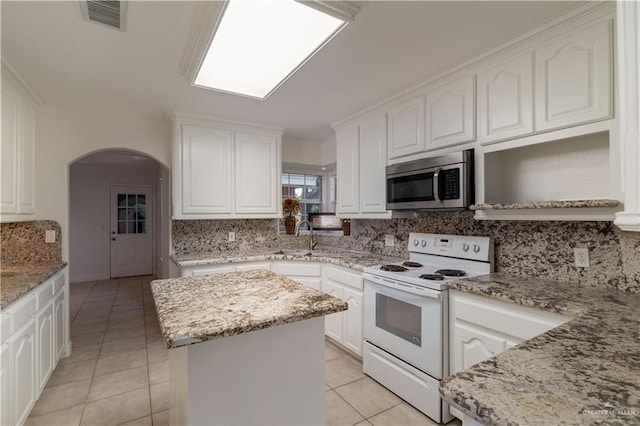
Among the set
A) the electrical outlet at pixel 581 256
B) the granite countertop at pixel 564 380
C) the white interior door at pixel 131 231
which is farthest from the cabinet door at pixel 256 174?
the white interior door at pixel 131 231

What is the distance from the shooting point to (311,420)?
1.29 meters

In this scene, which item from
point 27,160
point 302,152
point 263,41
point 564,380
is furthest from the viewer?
point 302,152

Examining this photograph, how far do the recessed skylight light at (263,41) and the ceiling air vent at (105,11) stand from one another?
439 millimetres

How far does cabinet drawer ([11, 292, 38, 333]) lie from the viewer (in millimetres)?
1662

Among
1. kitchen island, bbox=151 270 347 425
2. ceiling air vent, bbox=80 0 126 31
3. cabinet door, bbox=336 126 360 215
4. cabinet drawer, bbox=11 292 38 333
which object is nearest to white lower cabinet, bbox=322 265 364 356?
cabinet door, bbox=336 126 360 215

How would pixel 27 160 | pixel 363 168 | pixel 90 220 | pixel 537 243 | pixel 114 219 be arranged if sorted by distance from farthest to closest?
1. pixel 114 219
2. pixel 90 220
3. pixel 363 168
4. pixel 27 160
5. pixel 537 243

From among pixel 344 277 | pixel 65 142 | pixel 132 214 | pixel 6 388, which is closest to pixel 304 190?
pixel 344 277

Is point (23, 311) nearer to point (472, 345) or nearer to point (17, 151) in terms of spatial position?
point (17, 151)

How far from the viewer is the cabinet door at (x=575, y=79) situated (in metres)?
1.47

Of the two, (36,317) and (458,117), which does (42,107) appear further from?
(458,117)

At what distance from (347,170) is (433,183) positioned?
120cm

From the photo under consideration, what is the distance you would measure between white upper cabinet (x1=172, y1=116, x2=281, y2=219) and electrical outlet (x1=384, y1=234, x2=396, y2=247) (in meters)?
1.34

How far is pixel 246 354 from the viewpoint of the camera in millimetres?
1159

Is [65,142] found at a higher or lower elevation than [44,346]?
higher
